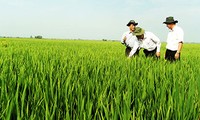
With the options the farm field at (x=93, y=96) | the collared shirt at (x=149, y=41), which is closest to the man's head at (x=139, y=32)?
the collared shirt at (x=149, y=41)

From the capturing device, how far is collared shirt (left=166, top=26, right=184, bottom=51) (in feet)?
18.5

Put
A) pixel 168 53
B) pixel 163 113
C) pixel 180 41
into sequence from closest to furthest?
1. pixel 163 113
2. pixel 180 41
3. pixel 168 53

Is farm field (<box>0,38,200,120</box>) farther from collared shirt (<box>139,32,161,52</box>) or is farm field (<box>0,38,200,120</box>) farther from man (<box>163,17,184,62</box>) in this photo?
collared shirt (<box>139,32,161,52</box>)

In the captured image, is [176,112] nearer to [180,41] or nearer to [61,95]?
[61,95]

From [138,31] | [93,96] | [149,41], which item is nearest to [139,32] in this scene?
[138,31]

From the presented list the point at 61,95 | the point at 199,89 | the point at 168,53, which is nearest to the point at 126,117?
the point at 61,95

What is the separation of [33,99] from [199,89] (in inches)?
60.0

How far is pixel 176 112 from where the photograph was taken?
158 centimetres

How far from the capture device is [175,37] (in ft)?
18.8

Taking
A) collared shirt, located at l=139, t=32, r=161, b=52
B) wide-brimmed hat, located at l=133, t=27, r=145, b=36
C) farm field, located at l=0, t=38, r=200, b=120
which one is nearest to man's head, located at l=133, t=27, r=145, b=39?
wide-brimmed hat, located at l=133, t=27, r=145, b=36

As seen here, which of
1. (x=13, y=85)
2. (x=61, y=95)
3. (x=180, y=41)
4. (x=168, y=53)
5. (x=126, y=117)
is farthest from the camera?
(x=168, y=53)

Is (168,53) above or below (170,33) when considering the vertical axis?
below

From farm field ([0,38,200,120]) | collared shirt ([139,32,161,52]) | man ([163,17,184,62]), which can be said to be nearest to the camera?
farm field ([0,38,200,120])

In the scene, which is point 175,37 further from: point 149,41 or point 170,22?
point 149,41
